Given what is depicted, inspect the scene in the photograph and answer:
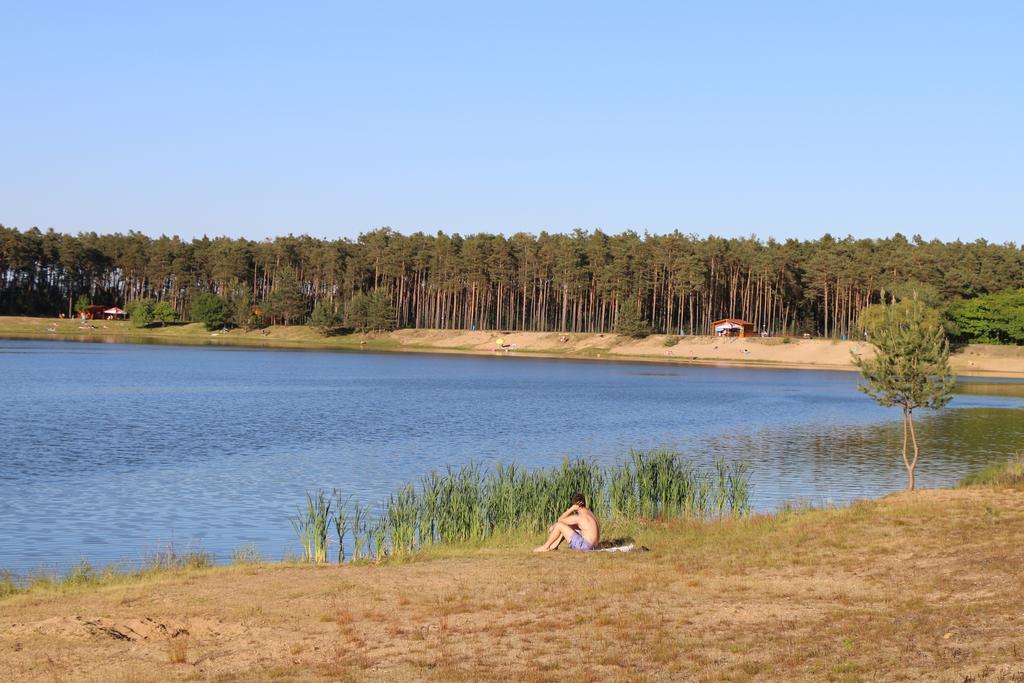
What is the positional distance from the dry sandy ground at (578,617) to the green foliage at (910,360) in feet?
42.5

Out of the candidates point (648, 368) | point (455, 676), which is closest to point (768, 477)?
point (455, 676)

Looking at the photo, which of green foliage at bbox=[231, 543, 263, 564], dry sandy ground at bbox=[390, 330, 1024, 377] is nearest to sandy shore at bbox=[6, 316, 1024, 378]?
dry sandy ground at bbox=[390, 330, 1024, 377]

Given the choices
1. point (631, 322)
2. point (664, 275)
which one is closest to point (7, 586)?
point (631, 322)

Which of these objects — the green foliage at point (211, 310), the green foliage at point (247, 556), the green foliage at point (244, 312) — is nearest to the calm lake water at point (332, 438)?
the green foliage at point (247, 556)

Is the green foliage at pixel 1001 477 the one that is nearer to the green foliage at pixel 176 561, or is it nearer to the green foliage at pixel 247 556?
the green foliage at pixel 247 556

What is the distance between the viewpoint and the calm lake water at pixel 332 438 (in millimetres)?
28516

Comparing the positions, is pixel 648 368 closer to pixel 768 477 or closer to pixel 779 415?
pixel 779 415

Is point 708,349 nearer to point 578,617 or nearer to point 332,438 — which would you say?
point 332,438

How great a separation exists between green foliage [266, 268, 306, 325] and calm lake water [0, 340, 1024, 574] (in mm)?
83121

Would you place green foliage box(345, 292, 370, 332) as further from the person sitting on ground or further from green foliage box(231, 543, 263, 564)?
the person sitting on ground

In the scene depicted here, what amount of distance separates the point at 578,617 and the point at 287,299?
18072cm

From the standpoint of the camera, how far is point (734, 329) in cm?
16075

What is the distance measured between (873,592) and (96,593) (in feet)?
41.0

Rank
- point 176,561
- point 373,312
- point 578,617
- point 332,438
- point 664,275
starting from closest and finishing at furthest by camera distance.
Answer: point 578,617 < point 176,561 < point 332,438 < point 664,275 < point 373,312
